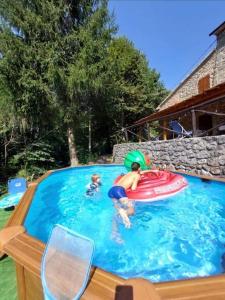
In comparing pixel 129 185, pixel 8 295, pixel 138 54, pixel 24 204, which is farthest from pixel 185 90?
pixel 8 295

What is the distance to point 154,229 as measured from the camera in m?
4.96

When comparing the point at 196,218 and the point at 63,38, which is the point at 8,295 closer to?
the point at 196,218

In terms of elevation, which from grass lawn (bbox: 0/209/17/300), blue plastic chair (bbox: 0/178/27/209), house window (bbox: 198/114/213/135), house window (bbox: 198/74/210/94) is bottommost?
grass lawn (bbox: 0/209/17/300)

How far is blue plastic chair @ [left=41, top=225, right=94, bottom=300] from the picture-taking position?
182cm

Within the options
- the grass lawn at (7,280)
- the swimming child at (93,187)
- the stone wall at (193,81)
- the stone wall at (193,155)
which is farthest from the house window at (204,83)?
the grass lawn at (7,280)

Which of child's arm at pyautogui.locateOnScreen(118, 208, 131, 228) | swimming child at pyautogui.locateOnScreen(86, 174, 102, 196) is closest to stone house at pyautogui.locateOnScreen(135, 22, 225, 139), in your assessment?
swimming child at pyautogui.locateOnScreen(86, 174, 102, 196)

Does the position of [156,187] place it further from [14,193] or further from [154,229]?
[14,193]

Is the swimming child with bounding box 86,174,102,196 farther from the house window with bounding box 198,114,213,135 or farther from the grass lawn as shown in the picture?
the house window with bounding box 198,114,213,135

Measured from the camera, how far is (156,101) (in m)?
23.8

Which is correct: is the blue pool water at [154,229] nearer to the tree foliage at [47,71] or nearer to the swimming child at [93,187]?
the swimming child at [93,187]

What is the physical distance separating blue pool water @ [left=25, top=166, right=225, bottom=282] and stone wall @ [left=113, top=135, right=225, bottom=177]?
59 centimetres

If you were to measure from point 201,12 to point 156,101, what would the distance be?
940 cm

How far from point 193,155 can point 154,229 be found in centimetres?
363

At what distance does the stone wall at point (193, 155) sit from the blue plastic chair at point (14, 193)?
5.53 meters
